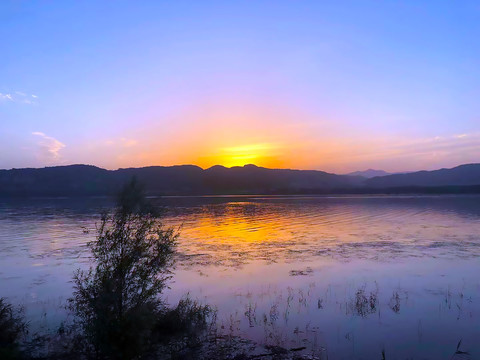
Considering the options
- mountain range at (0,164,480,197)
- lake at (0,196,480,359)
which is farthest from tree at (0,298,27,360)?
mountain range at (0,164,480,197)

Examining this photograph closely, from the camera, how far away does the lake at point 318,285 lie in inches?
432

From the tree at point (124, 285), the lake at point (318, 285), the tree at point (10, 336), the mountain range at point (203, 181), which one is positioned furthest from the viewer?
the mountain range at point (203, 181)

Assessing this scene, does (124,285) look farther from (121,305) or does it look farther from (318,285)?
(318,285)

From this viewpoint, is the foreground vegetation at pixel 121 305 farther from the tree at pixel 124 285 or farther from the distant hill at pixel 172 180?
the distant hill at pixel 172 180

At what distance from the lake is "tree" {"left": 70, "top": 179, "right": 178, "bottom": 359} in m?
0.76

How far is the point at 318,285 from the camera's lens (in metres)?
16.1

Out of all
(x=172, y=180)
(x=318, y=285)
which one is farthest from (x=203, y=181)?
(x=318, y=285)

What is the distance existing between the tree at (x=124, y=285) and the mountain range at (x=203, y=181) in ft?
326

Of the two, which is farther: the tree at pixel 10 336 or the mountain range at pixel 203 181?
the mountain range at pixel 203 181

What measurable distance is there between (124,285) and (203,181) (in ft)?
497

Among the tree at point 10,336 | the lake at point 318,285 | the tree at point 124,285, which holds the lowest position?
the lake at point 318,285

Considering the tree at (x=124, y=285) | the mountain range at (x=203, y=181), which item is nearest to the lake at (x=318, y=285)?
the tree at (x=124, y=285)

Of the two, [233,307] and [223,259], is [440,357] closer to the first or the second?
[233,307]

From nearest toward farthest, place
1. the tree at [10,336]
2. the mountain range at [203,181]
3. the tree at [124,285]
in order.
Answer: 1. the tree at [10,336]
2. the tree at [124,285]
3. the mountain range at [203,181]
